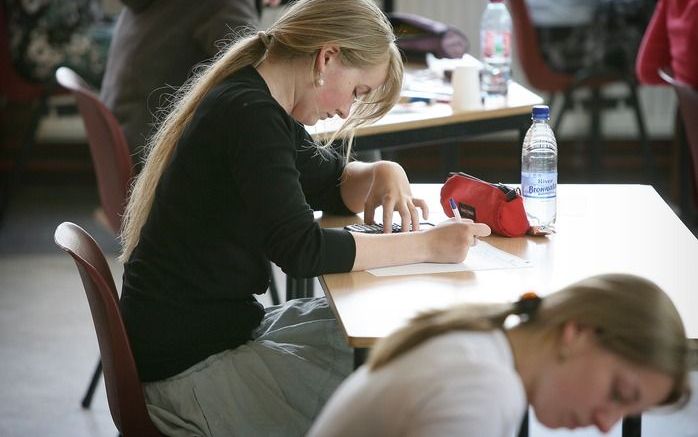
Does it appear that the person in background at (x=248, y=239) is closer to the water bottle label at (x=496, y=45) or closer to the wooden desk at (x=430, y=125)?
the wooden desk at (x=430, y=125)

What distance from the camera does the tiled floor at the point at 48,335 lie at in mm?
2994

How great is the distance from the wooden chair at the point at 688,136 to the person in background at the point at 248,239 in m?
1.07

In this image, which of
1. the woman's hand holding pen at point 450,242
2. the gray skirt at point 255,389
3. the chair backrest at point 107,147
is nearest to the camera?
the gray skirt at point 255,389

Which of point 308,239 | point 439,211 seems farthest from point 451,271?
point 439,211

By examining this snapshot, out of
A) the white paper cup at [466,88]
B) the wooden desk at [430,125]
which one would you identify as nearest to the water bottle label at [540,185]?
the wooden desk at [430,125]

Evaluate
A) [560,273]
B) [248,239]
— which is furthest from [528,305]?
[248,239]

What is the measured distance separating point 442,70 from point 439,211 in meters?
1.17

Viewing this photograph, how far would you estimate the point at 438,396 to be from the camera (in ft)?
3.64

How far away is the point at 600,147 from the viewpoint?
5043mm

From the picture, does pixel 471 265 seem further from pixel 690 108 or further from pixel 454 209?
pixel 690 108

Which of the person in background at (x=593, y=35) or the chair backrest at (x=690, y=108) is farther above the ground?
the chair backrest at (x=690, y=108)

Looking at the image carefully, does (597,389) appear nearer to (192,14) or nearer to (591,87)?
(192,14)

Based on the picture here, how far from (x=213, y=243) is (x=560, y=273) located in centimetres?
56

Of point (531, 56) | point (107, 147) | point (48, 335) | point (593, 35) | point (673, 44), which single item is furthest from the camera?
point (593, 35)
